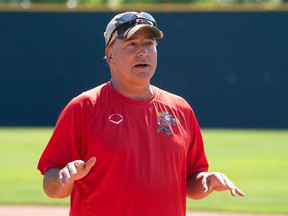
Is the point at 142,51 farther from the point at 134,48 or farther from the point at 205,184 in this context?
the point at 205,184

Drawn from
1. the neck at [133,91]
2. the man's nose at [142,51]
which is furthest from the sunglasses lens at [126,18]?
the neck at [133,91]

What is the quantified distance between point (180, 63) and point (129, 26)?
799 inches

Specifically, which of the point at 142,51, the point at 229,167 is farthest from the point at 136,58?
the point at 229,167

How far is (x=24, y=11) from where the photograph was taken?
25.0 m

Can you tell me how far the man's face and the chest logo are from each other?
20 centimetres

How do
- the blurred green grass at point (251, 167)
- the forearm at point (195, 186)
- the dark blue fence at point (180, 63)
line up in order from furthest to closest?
1. the dark blue fence at point (180, 63)
2. the blurred green grass at point (251, 167)
3. the forearm at point (195, 186)

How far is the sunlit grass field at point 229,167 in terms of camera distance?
10.6 m

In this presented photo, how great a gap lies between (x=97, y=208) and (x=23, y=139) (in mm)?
15515

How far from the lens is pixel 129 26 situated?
4.14 metres

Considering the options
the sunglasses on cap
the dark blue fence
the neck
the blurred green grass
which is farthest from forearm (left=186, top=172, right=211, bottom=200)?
the dark blue fence

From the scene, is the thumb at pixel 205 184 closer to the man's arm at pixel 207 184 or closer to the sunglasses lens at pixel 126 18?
the man's arm at pixel 207 184

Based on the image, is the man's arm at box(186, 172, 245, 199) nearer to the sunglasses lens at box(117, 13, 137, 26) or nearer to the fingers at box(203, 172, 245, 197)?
the fingers at box(203, 172, 245, 197)

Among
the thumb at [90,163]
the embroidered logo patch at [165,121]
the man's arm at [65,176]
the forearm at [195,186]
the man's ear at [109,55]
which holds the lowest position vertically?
the forearm at [195,186]

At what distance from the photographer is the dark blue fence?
23.8m
